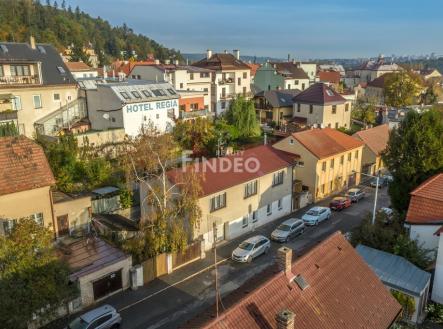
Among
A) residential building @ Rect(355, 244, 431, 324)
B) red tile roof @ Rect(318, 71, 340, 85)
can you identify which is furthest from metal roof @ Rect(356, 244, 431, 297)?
red tile roof @ Rect(318, 71, 340, 85)

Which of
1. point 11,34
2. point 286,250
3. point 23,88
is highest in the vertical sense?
point 11,34

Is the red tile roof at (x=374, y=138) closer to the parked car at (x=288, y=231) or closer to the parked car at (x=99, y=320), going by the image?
the parked car at (x=288, y=231)

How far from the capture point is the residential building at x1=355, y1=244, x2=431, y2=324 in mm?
20031

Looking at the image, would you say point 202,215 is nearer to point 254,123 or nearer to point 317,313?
point 317,313

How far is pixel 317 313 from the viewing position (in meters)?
15.0

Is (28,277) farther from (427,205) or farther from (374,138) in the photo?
(374,138)

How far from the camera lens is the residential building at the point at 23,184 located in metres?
23.7

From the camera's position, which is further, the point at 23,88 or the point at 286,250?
the point at 23,88

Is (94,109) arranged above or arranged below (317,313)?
above

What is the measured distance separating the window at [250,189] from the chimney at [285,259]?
16.5 m

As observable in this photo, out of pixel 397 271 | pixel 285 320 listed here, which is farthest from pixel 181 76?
pixel 285 320

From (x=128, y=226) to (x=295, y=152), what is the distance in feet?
63.4

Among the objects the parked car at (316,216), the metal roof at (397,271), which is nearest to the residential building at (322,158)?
the parked car at (316,216)

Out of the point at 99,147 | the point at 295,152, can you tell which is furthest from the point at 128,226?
the point at 295,152
